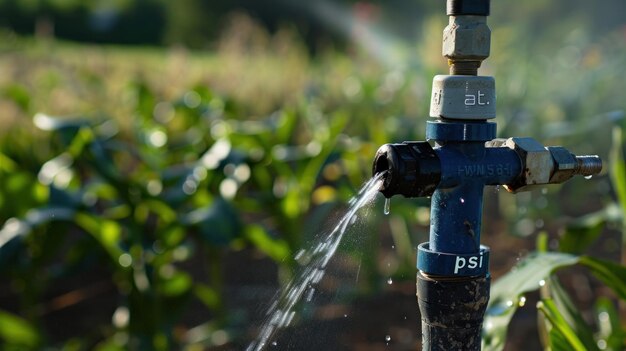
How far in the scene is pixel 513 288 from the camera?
1403mm

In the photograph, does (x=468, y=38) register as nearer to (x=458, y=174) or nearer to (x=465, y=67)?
(x=465, y=67)

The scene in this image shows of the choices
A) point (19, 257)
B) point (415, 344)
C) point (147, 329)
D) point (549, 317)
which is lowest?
point (415, 344)

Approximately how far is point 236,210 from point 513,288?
1416mm

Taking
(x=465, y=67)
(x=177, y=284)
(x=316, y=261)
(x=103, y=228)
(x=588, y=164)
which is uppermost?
(x=465, y=67)

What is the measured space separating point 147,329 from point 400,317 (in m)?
1.06

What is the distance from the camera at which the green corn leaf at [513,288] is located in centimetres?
138

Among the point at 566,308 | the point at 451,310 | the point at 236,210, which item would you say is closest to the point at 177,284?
the point at 236,210

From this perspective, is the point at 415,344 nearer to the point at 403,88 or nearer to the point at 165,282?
the point at 165,282

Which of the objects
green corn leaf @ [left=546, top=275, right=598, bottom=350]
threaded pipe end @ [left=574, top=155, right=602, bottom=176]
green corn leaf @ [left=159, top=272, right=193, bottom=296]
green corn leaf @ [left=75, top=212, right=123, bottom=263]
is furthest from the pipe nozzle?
green corn leaf @ [left=159, top=272, right=193, bottom=296]

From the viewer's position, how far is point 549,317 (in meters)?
1.33

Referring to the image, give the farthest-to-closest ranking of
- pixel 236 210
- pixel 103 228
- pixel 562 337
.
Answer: pixel 236 210 < pixel 103 228 < pixel 562 337

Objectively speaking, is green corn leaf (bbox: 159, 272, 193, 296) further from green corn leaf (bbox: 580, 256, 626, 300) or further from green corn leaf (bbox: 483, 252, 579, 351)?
green corn leaf (bbox: 580, 256, 626, 300)

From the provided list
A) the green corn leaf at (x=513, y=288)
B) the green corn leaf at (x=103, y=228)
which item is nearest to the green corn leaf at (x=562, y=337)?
the green corn leaf at (x=513, y=288)

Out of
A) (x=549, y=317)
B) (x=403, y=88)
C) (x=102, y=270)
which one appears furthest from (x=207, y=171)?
(x=403, y=88)
